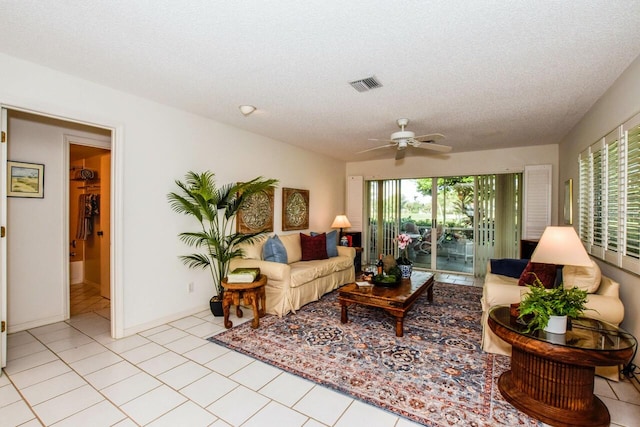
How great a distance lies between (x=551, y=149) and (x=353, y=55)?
4789mm

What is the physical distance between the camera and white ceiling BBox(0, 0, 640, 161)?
1.79 m

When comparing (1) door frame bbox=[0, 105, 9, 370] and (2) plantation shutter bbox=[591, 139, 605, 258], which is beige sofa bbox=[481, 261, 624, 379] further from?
(1) door frame bbox=[0, 105, 9, 370]

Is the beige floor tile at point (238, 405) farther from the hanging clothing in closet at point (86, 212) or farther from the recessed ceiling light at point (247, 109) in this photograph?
the hanging clothing in closet at point (86, 212)

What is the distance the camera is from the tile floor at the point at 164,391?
73.9 inches

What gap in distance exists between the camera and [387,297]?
3158 millimetres

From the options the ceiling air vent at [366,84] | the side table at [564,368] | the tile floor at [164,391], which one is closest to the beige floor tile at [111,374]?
the tile floor at [164,391]

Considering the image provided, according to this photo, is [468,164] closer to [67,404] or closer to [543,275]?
[543,275]

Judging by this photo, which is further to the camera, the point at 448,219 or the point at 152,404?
the point at 448,219

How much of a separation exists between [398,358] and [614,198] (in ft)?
8.01

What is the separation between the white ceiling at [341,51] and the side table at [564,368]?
200cm

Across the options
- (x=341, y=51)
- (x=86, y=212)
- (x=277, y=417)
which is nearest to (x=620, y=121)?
(x=341, y=51)

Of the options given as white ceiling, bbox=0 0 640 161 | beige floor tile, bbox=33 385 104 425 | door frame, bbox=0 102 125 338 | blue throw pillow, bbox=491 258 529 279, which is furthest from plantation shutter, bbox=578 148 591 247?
door frame, bbox=0 102 125 338

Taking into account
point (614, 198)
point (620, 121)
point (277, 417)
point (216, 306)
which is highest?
point (620, 121)

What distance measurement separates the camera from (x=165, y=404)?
202 cm
